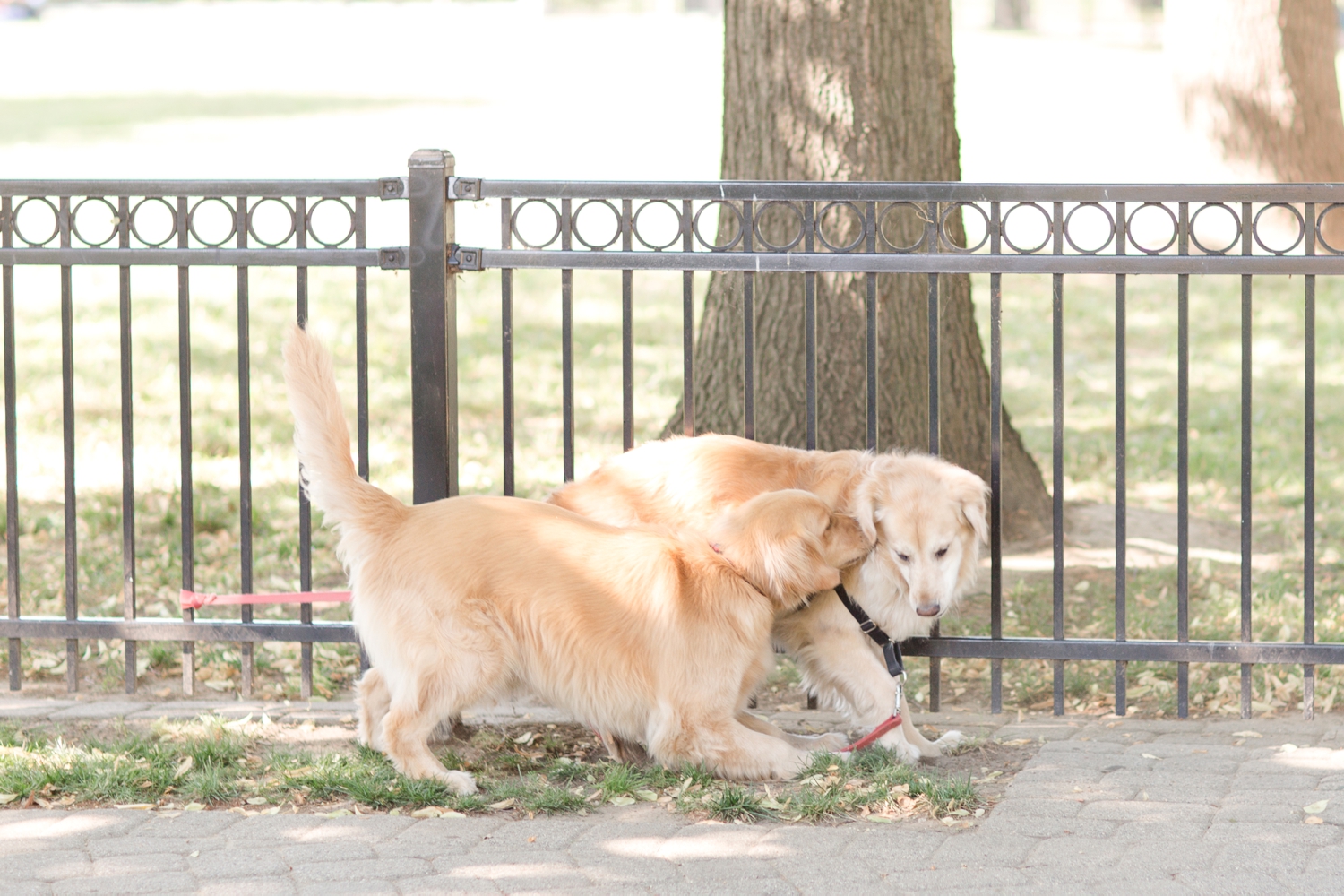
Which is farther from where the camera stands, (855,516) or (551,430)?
(551,430)

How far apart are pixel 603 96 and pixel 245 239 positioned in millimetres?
26425

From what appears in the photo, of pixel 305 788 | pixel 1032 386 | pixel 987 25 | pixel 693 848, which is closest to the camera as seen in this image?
pixel 693 848

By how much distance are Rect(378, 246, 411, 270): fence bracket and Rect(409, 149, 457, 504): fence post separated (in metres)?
0.02

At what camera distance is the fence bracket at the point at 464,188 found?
179 inches

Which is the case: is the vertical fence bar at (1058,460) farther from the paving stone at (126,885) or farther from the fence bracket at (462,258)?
the paving stone at (126,885)

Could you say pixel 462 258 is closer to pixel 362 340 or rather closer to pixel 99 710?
pixel 362 340

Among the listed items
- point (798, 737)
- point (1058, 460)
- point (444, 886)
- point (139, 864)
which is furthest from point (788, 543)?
point (139, 864)

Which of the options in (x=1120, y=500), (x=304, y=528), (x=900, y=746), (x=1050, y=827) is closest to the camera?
(x=1050, y=827)

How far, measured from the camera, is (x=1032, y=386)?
389 inches

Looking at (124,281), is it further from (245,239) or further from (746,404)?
(746,404)

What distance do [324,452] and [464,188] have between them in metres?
1.00

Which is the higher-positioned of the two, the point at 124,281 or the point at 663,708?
the point at 124,281

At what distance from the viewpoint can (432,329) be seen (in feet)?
15.2

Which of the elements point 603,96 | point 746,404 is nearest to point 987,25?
point 603,96
